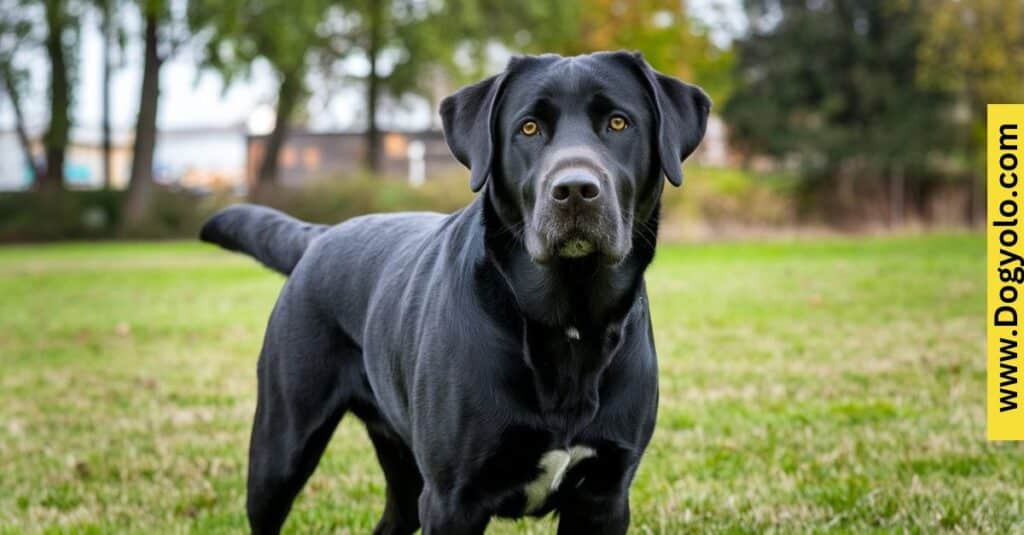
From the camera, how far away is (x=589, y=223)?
3102mm

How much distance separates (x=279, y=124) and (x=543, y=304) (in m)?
33.0

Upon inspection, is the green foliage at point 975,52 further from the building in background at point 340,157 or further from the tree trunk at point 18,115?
the tree trunk at point 18,115

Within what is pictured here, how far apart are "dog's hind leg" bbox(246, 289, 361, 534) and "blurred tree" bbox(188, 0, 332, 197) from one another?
25.6 metres

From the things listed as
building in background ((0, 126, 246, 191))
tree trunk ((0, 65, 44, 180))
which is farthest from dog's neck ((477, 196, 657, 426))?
building in background ((0, 126, 246, 191))

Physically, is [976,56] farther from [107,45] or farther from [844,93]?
[107,45]

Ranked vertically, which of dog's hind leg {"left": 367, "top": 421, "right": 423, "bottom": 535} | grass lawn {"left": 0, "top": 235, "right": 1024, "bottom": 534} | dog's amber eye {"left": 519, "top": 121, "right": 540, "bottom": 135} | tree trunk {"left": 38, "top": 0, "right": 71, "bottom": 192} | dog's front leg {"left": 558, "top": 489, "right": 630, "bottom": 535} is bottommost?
grass lawn {"left": 0, "top": 235, "right": 1024, "bottom": 534}

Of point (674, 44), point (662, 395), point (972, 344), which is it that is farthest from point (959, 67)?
point (662, 395)

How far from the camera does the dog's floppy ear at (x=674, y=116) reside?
11.0ft

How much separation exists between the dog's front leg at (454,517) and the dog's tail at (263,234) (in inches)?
67.8

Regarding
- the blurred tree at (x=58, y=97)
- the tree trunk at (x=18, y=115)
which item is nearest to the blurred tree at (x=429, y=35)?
the blurred tree at (x=58, y=97)

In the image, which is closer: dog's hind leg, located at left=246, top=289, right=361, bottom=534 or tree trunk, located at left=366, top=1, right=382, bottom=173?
dog's hind leg, located at left=246, top=289, right=361, bottom=534

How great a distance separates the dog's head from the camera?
311 centimetres

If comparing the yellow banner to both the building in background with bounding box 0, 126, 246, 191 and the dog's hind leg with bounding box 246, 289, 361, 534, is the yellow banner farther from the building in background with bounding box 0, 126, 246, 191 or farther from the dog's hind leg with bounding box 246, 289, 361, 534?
the building in background with bounding box 0, 126, 246, 191

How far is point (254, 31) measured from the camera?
3011 cm
